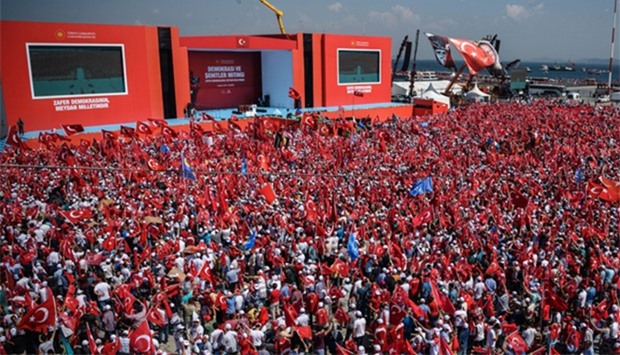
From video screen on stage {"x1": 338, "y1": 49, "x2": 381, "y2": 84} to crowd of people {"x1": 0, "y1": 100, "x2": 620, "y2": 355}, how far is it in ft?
61.6

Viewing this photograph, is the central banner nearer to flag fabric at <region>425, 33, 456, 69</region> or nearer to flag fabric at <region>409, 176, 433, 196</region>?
flag fabric at <region>425, 33, 456, 69</region>

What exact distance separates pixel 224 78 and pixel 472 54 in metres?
17.2

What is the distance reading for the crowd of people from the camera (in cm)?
774

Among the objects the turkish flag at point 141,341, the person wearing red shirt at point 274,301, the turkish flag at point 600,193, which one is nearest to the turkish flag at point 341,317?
the person wearing red shirt at point 274,301

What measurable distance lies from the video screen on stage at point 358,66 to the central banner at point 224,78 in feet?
19.9

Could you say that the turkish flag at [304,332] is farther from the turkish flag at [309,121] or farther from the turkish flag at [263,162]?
the turkish flag at [309,121]

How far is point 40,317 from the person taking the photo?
7176 mm

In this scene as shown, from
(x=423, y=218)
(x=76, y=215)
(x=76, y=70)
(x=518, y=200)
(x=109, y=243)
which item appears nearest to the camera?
(x=109, y=243)

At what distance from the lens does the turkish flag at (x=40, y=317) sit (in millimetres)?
7141

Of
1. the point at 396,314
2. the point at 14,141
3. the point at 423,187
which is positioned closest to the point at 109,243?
the point at 396,314

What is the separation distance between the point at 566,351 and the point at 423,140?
14.9m

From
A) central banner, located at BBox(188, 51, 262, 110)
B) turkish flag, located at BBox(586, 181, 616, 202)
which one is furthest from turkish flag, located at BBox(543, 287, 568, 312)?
central banner, located at BBox(188, 51, 262, 110)

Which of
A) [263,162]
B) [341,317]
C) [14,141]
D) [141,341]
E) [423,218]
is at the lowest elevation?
[341,317]

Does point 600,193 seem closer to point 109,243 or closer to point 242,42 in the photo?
point 109,243
